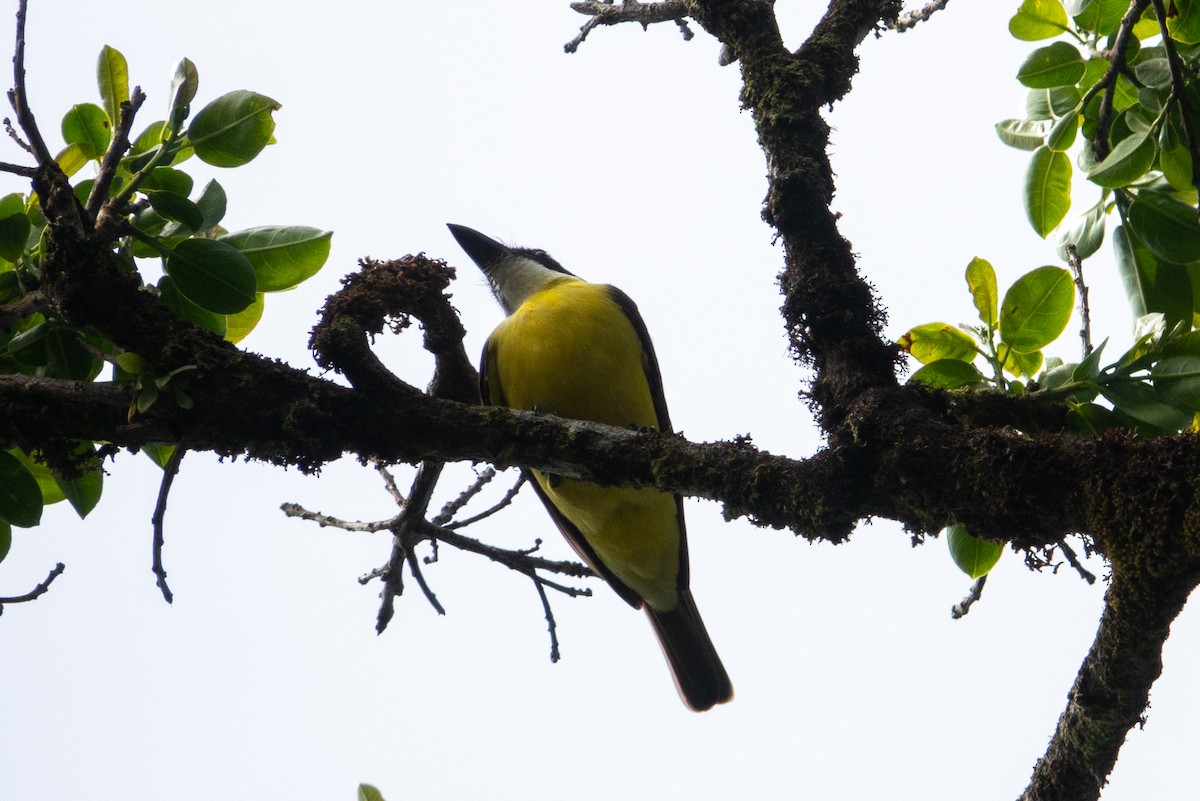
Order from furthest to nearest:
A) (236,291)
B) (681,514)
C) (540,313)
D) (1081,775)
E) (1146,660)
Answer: (681,514) → (540,313) → (236,291) → (1081,775) → (1146,660)

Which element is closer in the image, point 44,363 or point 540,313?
point 44,363

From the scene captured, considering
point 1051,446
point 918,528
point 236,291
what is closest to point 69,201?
point 236,291

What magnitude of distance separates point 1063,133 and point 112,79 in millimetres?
2824

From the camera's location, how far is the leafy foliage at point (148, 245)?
2723 millimetres

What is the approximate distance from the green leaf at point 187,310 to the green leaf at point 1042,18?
251 cm

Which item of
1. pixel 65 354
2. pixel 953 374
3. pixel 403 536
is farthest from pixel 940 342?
pixel 65 354

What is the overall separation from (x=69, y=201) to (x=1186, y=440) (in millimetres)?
2554

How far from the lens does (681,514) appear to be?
4.84 meters

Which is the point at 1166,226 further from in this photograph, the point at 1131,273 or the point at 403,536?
the point at 403,536

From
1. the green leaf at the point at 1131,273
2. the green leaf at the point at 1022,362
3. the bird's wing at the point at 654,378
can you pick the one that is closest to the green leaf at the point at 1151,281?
the green leaf at the point at 1131,273

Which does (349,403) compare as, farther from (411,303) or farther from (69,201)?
(69,201)

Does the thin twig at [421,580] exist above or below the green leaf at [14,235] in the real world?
below

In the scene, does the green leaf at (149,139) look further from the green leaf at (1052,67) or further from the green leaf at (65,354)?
the green leaf at (1052,67)

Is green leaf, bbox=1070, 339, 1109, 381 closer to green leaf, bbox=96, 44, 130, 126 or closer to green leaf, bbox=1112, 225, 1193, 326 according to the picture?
green leaf, bbox=1112, 225, 1193, 326
